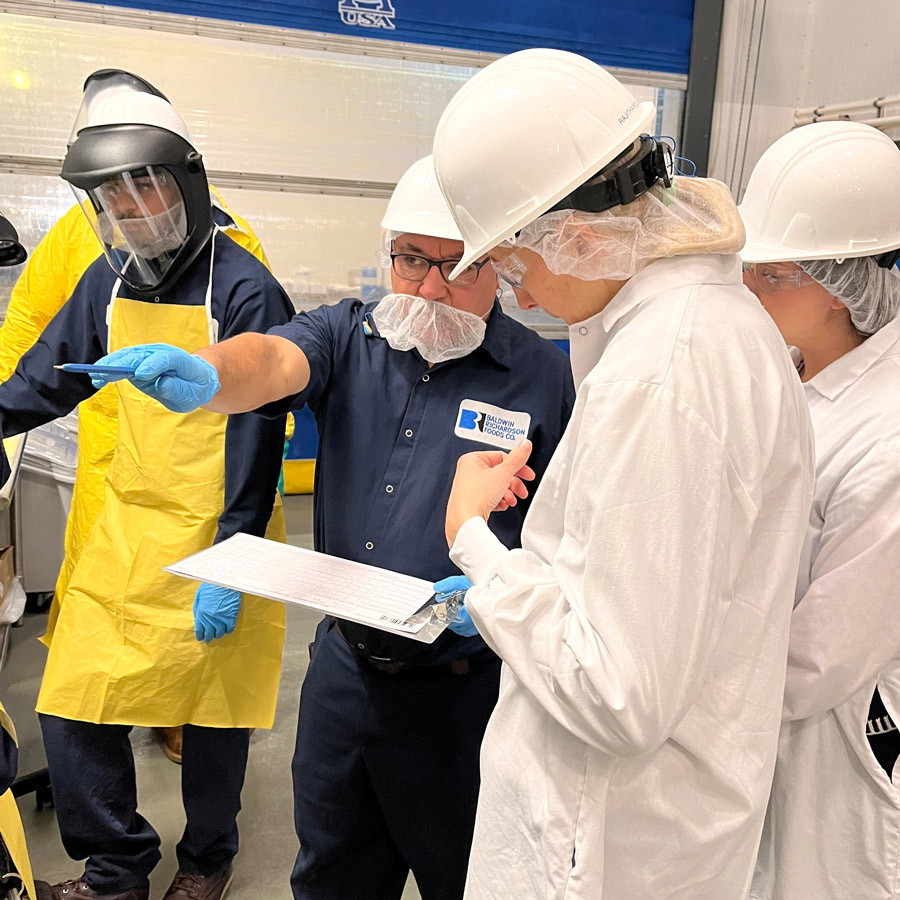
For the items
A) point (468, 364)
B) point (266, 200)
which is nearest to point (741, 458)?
point (468, 364)

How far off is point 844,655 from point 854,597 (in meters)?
0.08

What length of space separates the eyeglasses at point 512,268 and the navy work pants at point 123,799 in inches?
60.3

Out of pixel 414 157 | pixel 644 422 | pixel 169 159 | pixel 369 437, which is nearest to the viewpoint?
pixel 644 422

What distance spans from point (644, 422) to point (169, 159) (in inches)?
56.3

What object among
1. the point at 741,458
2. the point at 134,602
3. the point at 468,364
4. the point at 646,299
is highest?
the point at 646,299

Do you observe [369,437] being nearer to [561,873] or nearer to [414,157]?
[561,873]

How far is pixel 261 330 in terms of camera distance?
6.31 ft

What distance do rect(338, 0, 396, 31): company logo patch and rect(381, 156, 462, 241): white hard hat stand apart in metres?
3.41

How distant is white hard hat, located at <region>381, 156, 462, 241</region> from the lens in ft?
5.06

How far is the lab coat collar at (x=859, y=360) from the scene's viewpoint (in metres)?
1.31

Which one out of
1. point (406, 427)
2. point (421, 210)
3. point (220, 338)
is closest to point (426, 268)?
point (421, 210)

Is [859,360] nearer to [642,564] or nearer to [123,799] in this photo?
[642,564]

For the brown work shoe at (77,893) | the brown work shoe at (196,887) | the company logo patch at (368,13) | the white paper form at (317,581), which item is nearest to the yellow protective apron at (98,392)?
the brown work shoe at (77,893)

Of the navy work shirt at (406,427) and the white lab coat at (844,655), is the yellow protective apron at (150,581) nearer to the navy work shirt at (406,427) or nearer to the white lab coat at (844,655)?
the navy work shirt at (406,427)
